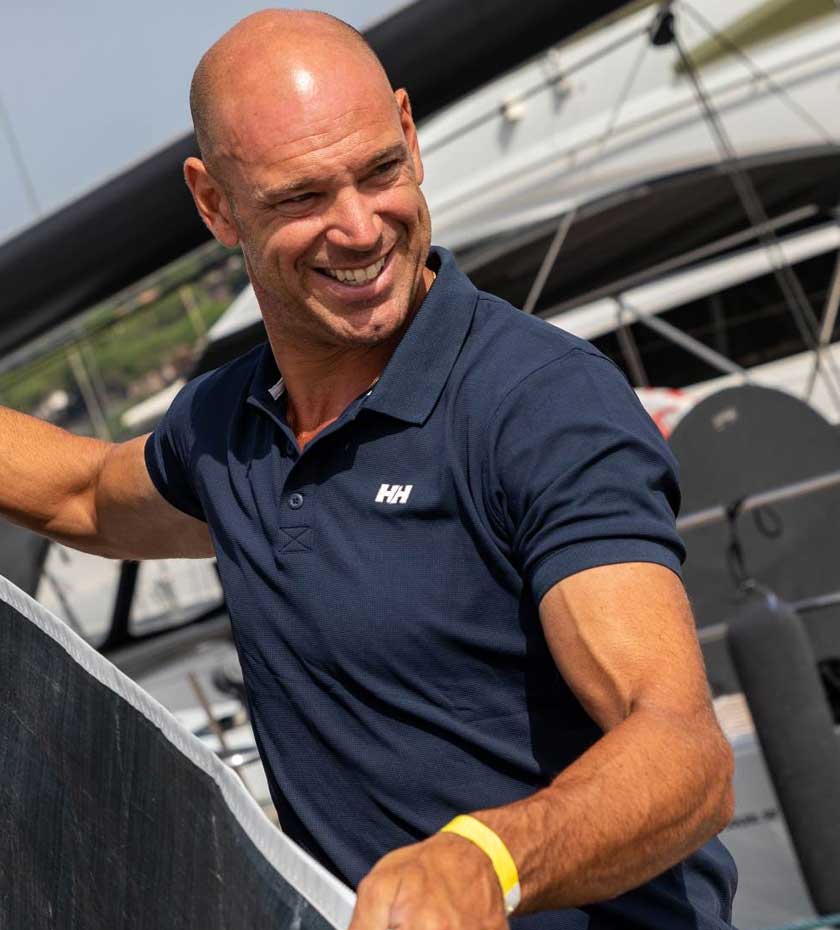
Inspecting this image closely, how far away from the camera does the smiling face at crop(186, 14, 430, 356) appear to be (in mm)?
1392

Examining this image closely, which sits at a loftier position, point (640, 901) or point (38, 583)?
point (38, 583)

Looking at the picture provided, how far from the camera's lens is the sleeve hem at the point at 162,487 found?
5.98ft

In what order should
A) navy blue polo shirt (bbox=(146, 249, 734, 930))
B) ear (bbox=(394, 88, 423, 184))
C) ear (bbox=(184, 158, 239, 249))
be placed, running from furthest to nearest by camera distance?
ear (bbox=(184, 158, 239, 249)) → ear (bbox=(394, 88, 423, 184)) → navy blue polo shirt (bbox=(146, 249, 734, 930))

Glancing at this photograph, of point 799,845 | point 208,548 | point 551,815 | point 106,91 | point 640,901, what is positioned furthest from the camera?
point 106,91

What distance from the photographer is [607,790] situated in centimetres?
107

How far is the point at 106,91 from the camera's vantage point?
527 cm

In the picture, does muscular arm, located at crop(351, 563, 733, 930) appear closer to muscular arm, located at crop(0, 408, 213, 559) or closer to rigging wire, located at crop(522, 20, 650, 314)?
muscular arm, located at crop(0, 408, 213, 559)

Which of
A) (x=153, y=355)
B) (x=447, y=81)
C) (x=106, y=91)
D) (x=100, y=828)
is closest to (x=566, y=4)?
(x=447, y=81)

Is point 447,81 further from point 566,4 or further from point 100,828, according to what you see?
point 100,828

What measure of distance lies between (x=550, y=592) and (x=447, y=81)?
242 cm

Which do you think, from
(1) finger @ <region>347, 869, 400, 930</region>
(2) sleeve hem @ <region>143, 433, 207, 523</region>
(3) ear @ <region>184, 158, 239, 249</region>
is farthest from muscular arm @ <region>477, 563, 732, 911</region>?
(2) sleeve hem @ <region>143, 433, 207, 523</region>

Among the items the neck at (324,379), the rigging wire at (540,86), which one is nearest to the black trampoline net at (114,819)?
the neck at (324,379)

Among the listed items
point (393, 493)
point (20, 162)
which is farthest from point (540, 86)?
point (393, 493)

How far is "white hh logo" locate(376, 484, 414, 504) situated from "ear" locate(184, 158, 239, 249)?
353mm
